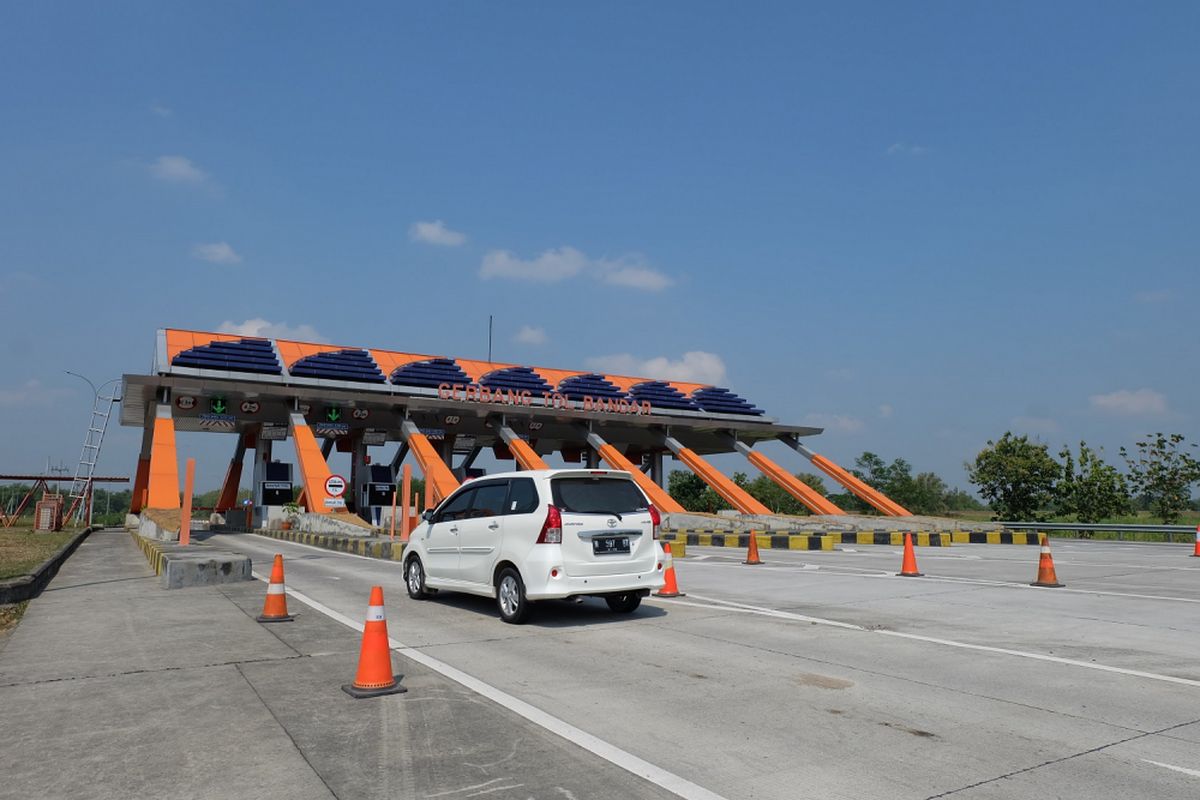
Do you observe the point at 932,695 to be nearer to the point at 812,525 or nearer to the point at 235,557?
the point at 235,557

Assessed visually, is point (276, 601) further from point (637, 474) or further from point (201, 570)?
point (637, 474)

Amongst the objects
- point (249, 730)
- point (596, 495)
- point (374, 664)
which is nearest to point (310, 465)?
point (596, 495)

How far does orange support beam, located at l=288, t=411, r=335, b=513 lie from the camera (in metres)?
41.2

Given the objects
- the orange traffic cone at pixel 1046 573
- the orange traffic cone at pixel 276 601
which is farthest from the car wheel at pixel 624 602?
the orange traffic cone at pixel 1046 573

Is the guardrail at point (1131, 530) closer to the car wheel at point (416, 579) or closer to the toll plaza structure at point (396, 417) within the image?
the toll plaza structure at point (396, 417)

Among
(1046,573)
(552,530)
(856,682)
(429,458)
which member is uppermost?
(429,458)

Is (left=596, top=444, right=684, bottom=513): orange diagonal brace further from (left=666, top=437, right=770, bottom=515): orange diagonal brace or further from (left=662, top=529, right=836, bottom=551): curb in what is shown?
(left=662, top=529, right=836, bottom=551): curb

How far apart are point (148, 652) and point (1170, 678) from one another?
9125mm

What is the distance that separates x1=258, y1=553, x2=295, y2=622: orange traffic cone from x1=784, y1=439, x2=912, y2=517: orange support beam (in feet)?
150

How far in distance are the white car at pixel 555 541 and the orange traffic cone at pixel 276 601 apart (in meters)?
2.12

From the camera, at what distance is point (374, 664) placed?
6133 mm

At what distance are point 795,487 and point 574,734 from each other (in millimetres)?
52552

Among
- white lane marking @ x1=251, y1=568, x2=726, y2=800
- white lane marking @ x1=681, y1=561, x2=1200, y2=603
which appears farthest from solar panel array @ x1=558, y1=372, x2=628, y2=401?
white lane marking @ x1=251, y1=568, x2=726, y2=800

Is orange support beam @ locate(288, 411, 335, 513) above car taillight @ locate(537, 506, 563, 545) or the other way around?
above
